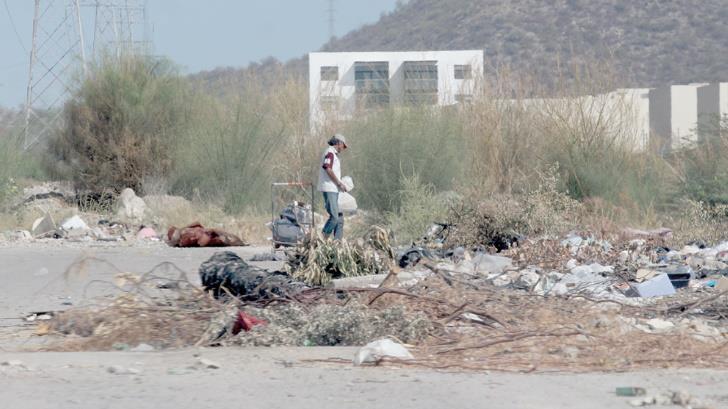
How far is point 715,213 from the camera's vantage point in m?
18.3

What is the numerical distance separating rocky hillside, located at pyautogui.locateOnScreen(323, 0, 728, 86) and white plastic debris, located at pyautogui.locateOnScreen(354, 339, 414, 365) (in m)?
61.3

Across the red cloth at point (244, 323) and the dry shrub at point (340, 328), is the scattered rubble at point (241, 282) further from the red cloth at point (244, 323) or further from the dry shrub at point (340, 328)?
the dry shrub at point (340, 328)

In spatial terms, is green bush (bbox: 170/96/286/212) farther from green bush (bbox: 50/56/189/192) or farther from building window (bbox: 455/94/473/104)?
building window (bbox: 455/94/473/104)

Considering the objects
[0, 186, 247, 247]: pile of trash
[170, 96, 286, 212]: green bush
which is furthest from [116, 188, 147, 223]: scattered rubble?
[170, 96, 286, 212]: green bush

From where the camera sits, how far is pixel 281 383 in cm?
692

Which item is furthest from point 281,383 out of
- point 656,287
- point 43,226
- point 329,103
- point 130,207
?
point 329,103

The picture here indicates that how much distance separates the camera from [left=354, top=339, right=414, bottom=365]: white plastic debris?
7.46 m

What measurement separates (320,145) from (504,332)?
19.9 m

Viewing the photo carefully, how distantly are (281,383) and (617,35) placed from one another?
71527mm

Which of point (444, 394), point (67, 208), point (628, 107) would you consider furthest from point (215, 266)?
point (67, 208)

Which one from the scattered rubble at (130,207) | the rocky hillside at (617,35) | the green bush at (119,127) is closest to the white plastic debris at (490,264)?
the scattered rubble at (130,207)

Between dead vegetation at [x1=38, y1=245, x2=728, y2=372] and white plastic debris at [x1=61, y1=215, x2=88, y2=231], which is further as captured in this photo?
white plastic debris at [x1=61, y1=215, x2=88, y2=231]

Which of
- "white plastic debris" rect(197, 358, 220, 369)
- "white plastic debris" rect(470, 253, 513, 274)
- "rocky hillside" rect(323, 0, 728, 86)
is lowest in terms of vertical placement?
"white plastic debris" rect(470, 253, 513, 274)

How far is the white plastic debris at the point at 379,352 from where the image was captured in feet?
24.5
